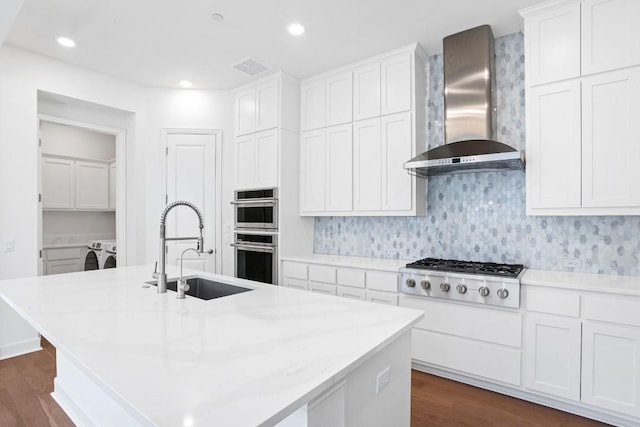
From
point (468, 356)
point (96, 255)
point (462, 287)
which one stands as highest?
point (462, 287)

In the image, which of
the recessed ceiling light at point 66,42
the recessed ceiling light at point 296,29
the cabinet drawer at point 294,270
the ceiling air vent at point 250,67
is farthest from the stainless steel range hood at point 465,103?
the recessed ceiling light at point 66,42

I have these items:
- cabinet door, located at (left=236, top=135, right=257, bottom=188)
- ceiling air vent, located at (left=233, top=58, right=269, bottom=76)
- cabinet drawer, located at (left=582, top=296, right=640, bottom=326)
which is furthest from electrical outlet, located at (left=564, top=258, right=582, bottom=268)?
ceiling air vent, located at (left=233, top=58, right=269, bottom=76)

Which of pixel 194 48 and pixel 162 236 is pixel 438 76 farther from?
pixel 162 236

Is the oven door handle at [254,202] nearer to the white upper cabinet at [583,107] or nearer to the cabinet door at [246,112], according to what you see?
the cabinet door at [246,112]

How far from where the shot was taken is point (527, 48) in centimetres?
265

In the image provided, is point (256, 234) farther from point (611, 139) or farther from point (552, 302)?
point (611, 139)

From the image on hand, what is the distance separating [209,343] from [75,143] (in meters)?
6.00

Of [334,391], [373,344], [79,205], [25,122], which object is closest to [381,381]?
[373,344]

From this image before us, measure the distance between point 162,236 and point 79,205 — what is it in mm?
4883

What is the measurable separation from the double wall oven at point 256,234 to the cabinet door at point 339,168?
0.62 m

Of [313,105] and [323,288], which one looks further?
[313,105]

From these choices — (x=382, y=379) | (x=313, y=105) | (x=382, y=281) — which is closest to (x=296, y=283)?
(x=382, y=281)

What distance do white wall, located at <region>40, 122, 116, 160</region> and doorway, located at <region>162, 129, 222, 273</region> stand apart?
1934 mm

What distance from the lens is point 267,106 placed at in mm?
3971
